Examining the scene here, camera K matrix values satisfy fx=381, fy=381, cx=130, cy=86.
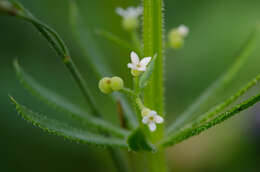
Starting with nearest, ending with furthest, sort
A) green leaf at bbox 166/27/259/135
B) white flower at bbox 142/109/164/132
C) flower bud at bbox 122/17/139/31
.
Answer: white flower at bbox 142/109/164/132, green leaf at bbox 166/27/259/135, flower bud at bbox 122/17/139/31

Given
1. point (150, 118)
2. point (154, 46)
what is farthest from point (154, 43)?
point (150, 118)

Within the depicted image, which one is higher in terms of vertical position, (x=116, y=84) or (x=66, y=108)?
(x=66, y=108)

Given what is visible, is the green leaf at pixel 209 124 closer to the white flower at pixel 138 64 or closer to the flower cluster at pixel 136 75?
the flower cluster at pixel 136 75

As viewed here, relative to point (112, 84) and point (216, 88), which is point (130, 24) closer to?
point (216, 88)

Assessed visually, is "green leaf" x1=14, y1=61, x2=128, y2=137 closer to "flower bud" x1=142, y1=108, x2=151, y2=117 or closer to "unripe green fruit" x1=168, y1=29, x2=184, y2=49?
"flower bud" x1=142, y1=108, x2=151, y2=117

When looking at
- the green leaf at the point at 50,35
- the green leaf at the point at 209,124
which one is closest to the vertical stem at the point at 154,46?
the green leaf at the point at 209,124

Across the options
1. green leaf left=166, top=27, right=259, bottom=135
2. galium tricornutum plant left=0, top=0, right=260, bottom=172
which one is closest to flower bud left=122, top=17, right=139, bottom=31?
galium tricornutum plant left=0, top=0, right=260, bottom=172

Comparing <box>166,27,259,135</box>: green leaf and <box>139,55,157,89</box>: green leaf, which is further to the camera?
<box>166,27,259,135</box>: green leaf
